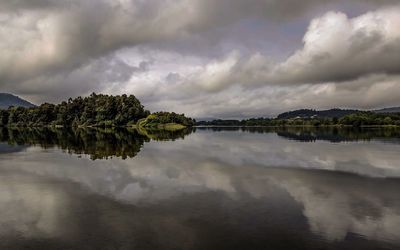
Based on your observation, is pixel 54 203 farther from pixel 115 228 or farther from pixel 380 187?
pixel 380 187

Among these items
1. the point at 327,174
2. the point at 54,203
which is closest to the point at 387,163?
the point at 327,174

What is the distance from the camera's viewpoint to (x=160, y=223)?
17828mm

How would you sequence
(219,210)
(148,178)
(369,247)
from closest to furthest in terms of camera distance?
(369,247) < (219,210) < (148,178)

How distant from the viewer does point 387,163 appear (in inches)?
1610

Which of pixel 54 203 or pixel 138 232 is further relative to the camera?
pixel 54 203

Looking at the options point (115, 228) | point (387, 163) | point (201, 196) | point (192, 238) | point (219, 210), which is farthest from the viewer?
point (387, 163)

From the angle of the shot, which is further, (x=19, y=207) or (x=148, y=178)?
(x=148, y=178)

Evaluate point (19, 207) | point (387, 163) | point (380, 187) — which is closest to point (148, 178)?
point (19, 207)

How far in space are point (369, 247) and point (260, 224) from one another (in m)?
5.15

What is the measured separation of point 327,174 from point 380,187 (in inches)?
256

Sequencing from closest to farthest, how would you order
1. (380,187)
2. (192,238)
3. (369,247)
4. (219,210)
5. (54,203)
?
(369,247) → (192,238) → (219,210) → (54,203) → (380,187)

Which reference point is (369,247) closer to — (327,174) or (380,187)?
(380,187)

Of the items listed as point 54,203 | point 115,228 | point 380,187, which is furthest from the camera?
point 380,187

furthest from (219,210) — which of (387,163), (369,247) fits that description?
(387,163)
